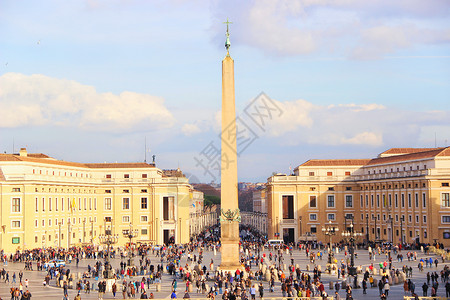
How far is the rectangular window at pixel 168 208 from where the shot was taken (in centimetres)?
8569

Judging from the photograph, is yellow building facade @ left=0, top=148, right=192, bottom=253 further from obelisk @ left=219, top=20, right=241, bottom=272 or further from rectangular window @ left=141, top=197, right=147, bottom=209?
obelisk @ left=219, top=20, right=241, bottom=272

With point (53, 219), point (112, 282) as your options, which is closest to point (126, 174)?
point (53, 219)

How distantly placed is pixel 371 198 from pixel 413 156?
342 inches

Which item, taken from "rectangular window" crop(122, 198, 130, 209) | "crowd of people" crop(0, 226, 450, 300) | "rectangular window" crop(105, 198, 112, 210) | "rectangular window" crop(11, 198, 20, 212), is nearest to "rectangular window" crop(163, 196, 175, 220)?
"rectangular window" crop(122, 198, 130, 209)

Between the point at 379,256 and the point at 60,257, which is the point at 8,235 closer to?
the point at 60,257

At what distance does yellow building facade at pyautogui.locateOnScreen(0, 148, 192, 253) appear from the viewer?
67000 mm

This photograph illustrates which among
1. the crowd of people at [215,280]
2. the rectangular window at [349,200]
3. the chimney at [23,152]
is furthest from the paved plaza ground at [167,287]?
the rectangular window at [349,200]

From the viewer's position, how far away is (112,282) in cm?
4125

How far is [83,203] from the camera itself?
80.9 meters

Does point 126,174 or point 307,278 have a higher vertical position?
point 126,174

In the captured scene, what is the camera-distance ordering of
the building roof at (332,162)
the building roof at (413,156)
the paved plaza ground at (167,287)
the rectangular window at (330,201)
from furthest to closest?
1. the building roof at (332,162)
2. the rectangular window at (330,201)
3. the building roof at (413,156)
4. the paved plaza ground at (167,287)

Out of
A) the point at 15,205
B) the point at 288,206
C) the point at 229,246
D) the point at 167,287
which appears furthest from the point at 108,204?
the point at 229,246

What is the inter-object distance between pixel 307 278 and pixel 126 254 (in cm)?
3324

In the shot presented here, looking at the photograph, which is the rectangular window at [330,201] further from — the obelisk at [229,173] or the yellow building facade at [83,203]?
the obelisk at [229,173]
